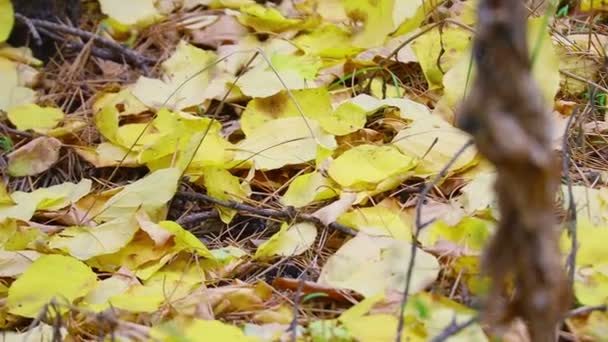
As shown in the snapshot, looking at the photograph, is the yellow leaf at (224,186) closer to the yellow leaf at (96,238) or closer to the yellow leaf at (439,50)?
the yellow leaf at (96,238)

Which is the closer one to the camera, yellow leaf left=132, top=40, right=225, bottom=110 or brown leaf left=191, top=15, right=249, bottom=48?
yellow leaf left=132, top=40, right=225, bottom=110

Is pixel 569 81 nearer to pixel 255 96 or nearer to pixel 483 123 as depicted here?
pixel 255 96

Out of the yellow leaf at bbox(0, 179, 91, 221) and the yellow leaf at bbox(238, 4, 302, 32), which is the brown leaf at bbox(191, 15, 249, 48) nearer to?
the yellow leaf at bbox(238, 4, 302, 32)

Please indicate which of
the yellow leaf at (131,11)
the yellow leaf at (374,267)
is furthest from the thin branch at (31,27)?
the yellow leaf at (374,267)

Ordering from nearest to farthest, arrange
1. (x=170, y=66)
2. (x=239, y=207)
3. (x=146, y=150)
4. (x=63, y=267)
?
(x=63, y=267)
(x=239, y=207)
(x=146, y=150)
(x=170, y=66)

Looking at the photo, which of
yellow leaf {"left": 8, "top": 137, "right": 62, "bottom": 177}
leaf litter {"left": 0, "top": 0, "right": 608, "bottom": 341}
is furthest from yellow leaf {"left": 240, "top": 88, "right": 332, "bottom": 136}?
yellow leaf {"left": 8, "top": 137, "right": 62, "bottom": 177}

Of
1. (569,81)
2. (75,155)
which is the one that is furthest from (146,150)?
(569,81)

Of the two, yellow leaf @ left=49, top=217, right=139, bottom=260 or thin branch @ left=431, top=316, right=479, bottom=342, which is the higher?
thin branch @ left=431, top=316, right=479, bottom=342
